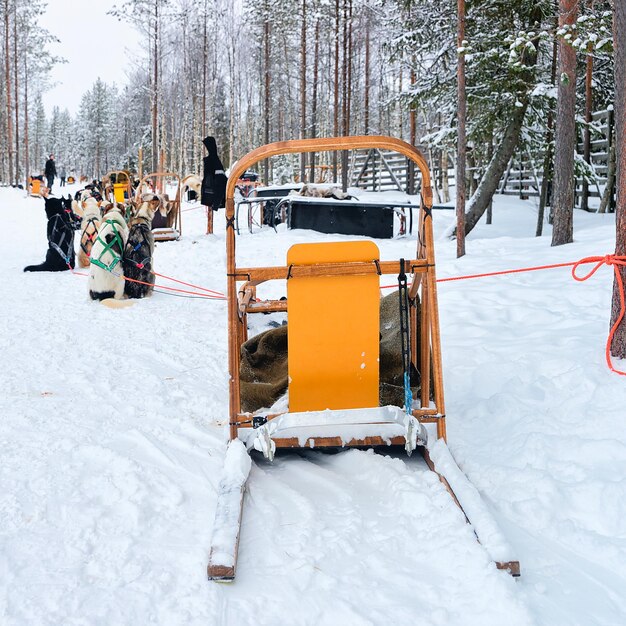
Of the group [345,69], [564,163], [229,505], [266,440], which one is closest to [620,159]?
[266,440]

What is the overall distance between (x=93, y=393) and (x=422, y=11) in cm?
892

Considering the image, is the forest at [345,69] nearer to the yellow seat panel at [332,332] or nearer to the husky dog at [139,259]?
the yellow seat panel at [332,332]

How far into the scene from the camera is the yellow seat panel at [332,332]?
2639 millimetres

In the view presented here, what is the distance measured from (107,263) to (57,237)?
8.64 ft

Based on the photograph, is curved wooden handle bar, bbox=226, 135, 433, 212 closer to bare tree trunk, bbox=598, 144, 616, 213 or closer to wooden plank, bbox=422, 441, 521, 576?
wooden plank, bbox=422, 441, 521, 576

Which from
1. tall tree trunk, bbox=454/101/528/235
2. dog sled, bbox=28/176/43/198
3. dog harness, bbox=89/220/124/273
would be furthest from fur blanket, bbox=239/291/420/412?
dog sled, bbox=28/176/43/198

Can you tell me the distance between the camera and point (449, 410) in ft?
10.8

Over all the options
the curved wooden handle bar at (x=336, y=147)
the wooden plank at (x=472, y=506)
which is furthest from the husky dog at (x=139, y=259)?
the wooden plank at (x=472, y=506)

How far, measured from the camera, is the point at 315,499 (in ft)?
7.83

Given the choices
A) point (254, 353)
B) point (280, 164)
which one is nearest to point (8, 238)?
point (254, 353)

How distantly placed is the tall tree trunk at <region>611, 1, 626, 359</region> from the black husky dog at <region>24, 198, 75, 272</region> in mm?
7280

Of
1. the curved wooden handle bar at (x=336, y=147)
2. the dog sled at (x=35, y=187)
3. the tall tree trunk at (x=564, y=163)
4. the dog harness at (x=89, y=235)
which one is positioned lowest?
the dog harness at (x=89, y=235)

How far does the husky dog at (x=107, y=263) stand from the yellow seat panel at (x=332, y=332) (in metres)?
4.24

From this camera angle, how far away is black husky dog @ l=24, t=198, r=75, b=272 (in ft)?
27.6
